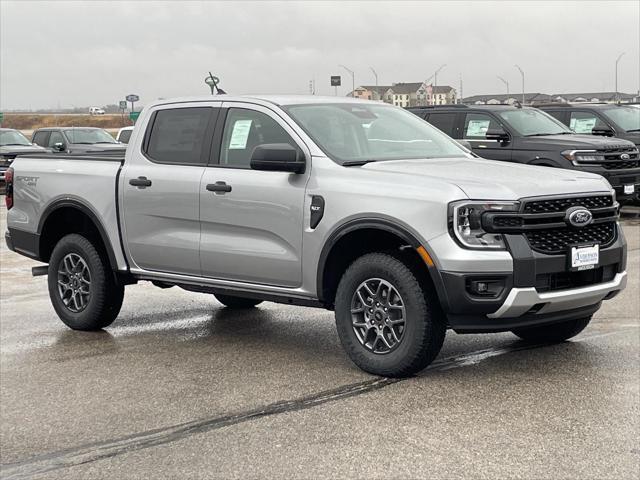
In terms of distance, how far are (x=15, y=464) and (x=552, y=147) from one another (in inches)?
470

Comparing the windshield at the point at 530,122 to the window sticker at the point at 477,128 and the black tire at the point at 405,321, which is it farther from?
the black tire at the point at 405,321

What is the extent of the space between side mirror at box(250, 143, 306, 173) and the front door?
11 centimetres

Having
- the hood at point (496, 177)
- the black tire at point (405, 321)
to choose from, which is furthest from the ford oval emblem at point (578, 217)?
the black tire at point (405, 321)

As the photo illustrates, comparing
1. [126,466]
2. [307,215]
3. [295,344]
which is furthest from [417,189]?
[126,466]

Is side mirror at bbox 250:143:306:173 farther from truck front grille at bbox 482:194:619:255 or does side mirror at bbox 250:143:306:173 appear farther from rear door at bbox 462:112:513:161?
rear door at bbox 462:112:513:161

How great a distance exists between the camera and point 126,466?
15.4 ft

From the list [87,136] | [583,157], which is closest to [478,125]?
[583,157]

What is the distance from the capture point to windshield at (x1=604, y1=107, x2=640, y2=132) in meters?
18.4

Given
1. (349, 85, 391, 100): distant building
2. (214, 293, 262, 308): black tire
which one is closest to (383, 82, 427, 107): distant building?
(349, 85, 391, 100): distant building

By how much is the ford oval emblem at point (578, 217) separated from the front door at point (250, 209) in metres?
1.73

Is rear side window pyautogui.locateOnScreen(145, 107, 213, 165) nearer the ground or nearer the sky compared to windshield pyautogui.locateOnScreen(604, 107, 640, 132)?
nearer the ground

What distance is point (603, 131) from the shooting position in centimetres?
1800

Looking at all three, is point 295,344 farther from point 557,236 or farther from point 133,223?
point 557,236

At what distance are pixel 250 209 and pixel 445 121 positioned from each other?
1056 cm
